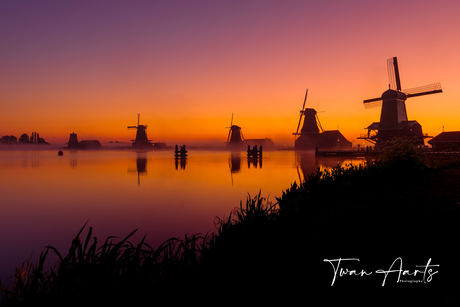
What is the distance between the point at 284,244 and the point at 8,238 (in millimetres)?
10427

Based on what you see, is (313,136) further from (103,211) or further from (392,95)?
(103,211)

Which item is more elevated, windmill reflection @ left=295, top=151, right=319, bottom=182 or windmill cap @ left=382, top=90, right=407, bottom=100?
windmill cap @ left=382, top=90, right=407, bottom=100

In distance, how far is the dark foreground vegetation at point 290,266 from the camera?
415 cm

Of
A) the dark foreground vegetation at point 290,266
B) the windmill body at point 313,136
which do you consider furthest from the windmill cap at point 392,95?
the dark foreground vegetation at point 290,266

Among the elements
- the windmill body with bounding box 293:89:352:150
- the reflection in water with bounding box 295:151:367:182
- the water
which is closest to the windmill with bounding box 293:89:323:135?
the windmill body with bounding box 293:89:352:150

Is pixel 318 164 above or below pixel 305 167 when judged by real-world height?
above

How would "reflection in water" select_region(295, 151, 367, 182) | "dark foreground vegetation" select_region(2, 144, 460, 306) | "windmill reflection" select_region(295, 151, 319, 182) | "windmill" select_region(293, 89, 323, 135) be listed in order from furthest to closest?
"windmill" select_region(293, 89, 323, 135) < "reflection in water" select_region(295, 151, 367, 182) < "windmill reflection" select_region(295, 151, 319, 182) < "dark foreground vegetation" select_region(2, 144, 460, 306)

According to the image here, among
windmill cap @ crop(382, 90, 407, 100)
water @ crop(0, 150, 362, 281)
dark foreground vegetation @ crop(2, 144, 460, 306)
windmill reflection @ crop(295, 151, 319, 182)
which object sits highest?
windmill cap @ crop(382, 90, 407, 100)

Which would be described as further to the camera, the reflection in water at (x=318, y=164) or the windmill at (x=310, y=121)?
the windmill at (x=310, y=121)

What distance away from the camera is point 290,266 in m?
5.23

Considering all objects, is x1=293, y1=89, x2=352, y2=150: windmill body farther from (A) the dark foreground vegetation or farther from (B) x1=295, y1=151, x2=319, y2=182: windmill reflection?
(A) the dark foreground vegetation

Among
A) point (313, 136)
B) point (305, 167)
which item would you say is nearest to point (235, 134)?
point (313, 136)

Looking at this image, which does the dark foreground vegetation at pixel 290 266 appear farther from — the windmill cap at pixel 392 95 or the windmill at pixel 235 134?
the windmill at pixel 235 134

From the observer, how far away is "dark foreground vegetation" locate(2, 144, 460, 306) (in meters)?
4.15
